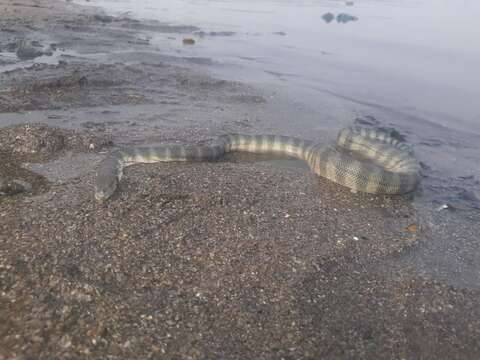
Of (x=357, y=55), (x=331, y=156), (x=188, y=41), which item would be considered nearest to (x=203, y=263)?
(x=331, y=156)

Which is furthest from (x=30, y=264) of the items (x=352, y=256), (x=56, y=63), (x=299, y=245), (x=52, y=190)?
(x=56, y=63)

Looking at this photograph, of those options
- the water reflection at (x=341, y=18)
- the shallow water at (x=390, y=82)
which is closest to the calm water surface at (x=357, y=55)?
the shallow water at (x=390, y=82)

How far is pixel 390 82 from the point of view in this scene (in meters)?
15.6

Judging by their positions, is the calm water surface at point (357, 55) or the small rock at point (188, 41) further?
the small rock at point (188, 41)

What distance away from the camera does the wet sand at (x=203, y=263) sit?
3822mm

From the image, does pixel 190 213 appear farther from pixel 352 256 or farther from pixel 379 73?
pixel 379 73

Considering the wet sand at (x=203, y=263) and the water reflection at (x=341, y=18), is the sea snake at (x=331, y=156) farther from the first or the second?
the water reflection at (x=341, y=18)

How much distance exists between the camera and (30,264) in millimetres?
4426

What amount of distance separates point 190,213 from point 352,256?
→ 231 centimetres

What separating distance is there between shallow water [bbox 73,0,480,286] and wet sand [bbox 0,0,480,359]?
488mm

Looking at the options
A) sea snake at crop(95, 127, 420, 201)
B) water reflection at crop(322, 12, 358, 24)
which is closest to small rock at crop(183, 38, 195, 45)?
sea snake at crop(95, 127, 420, 201)

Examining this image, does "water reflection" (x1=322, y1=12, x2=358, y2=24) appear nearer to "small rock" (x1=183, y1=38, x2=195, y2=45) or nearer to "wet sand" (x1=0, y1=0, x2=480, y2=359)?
"small rock" (x1=183, y1=38, x2=195, y2=45)

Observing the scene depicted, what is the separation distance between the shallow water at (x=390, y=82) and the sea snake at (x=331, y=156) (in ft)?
1.86

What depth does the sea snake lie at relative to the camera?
23.9 ft
